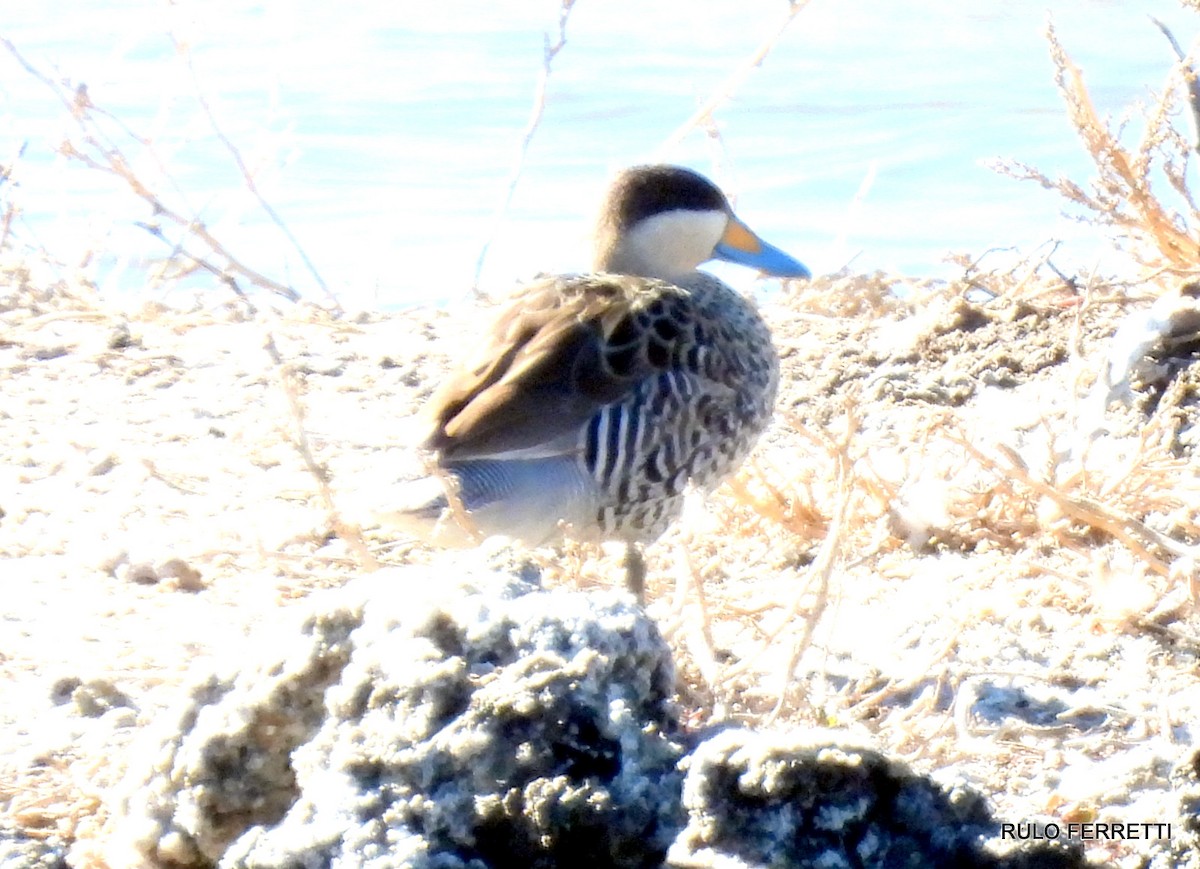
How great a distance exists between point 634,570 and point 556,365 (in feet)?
1.73

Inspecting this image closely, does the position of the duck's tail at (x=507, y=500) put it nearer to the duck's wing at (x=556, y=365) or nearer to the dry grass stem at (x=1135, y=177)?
the duck's wing at (x=556, y=365)

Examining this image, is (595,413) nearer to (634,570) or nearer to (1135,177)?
(634,570)

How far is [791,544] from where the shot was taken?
4.41 meters

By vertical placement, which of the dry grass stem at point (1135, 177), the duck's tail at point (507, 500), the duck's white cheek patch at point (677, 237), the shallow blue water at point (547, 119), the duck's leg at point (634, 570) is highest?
the dry grass stem at point (1135, 177)

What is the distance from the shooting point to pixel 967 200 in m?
10.3

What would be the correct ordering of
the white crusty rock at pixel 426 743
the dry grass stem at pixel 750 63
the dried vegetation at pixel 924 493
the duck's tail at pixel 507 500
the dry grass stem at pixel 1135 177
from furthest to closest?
Answer: 1. the dry grass stem at pixel 750 63
2. the dry grass stem at pixel 1135 177
3. the duck's tail at pixel 507 500
4. the dried vegetation at pixel 924 493
5. the white crusty rock at pixel 426 743

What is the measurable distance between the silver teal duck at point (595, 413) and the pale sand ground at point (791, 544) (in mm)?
131

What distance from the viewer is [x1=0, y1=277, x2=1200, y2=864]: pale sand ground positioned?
124 inches

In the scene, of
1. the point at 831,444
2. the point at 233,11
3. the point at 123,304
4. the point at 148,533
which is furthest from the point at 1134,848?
the point at 233,11

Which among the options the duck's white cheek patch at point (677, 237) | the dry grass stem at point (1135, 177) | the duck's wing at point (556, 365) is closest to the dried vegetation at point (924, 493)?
the dry grass stem at point (1135, 177)

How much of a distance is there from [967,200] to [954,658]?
7.00 meters

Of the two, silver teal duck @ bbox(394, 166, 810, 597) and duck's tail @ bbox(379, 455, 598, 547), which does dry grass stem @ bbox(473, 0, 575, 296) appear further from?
duck's tail @ bbox(379, 455, 598, 547)

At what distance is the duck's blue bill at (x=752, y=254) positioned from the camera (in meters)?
5.61

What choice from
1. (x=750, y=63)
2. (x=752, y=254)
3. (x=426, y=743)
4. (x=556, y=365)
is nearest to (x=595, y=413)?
(x=556, y=365)
